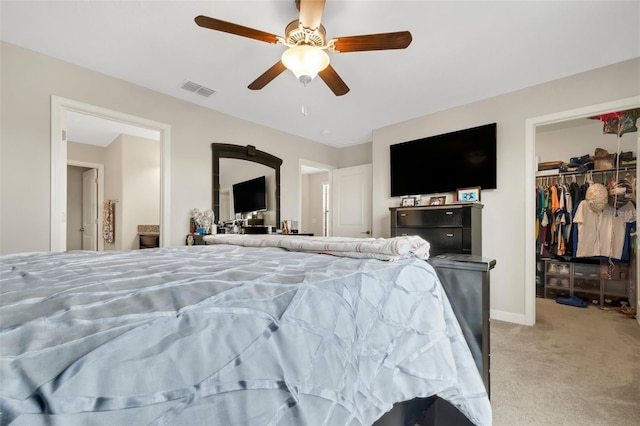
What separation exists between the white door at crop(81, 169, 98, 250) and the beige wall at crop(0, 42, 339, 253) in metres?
Result: 3.32

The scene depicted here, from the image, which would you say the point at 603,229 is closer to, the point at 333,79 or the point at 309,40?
the point at 333,79

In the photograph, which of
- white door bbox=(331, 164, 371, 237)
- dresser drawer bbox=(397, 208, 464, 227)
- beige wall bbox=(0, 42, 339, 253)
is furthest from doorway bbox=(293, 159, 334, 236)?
beige wall bbox=(0, 42, 339, 253)

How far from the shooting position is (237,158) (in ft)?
13.3

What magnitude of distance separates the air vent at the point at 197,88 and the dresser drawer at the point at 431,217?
2799 mm

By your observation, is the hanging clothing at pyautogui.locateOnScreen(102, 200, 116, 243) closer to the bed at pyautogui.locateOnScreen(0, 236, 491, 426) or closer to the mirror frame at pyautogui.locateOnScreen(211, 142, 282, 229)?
the mirror frame at pyautogui.locateOnScreen(211, 142, 282, 229)

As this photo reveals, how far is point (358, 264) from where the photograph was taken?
1044 millimetres

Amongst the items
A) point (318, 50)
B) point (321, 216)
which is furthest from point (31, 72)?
point (321, 216)

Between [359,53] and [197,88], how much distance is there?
73.3 inches

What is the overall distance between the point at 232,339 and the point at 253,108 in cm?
367

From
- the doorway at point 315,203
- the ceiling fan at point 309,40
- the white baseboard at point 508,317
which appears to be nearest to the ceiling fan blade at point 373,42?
the ceiling fan at point 309,40

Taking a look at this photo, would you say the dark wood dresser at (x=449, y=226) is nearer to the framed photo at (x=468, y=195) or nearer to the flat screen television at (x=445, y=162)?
the framed photo at (x=468, y=195)

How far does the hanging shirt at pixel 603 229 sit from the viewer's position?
3.75 metres

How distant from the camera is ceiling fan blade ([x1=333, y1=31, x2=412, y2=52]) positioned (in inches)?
A: 72.5

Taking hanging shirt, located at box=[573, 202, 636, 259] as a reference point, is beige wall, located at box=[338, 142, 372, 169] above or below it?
above
